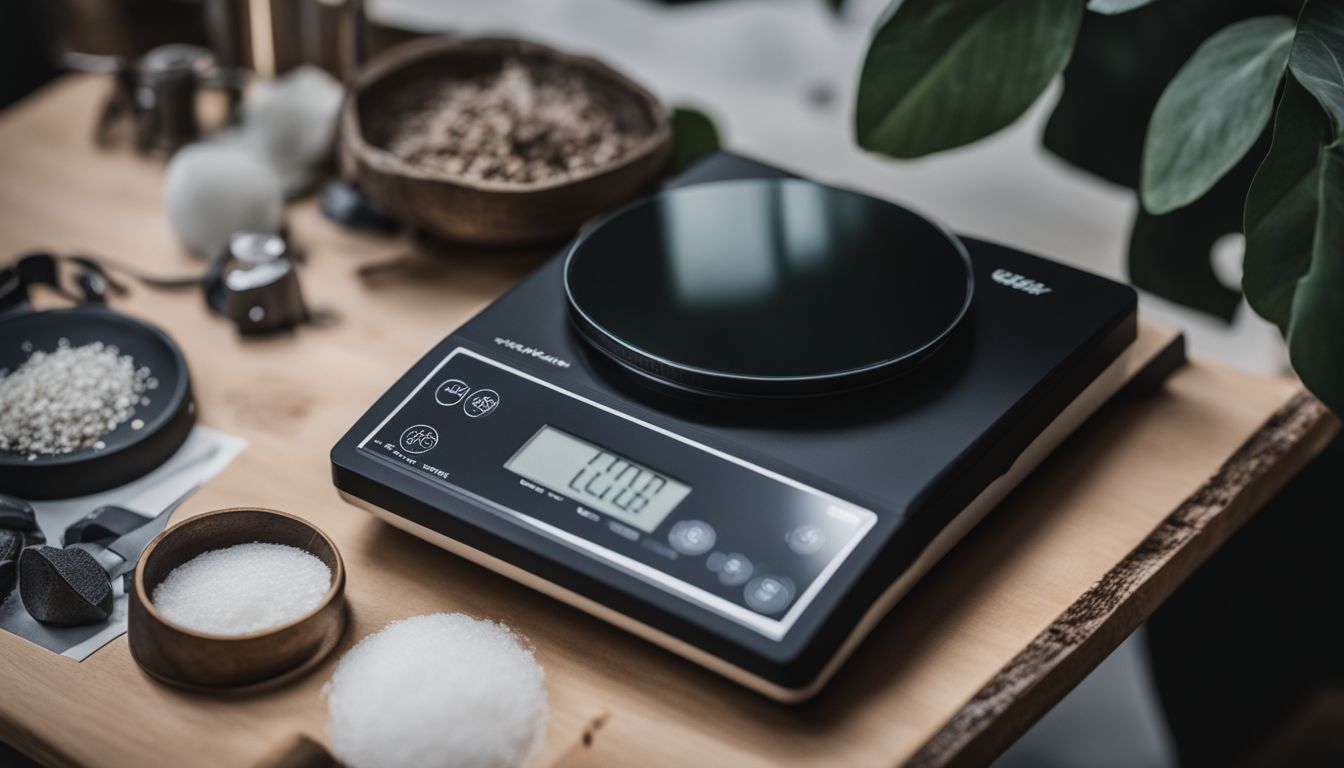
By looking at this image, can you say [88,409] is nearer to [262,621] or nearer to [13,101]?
[262,621]

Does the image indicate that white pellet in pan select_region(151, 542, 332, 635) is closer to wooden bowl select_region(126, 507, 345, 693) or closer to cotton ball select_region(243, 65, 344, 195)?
wooden bowl select_region(126, 507, 345, 693)

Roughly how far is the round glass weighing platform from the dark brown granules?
0.42 feet

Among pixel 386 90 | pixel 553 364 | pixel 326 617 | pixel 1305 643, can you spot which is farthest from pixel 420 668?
pixel 1305 643

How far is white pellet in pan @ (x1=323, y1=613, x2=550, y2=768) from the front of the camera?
57 centimetres

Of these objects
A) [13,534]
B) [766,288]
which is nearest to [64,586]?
[13,534]

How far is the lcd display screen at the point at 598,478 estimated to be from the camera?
0.65 m

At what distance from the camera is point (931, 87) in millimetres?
812

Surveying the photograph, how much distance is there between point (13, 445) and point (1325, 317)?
74 cm

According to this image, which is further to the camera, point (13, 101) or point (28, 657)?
point (13, 101)

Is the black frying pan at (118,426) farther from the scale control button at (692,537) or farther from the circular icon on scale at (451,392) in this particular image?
the scale control button at (692,537)

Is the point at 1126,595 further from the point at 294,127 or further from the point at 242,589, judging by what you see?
the point at 294,127

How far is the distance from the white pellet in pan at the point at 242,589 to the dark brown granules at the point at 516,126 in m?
0.36

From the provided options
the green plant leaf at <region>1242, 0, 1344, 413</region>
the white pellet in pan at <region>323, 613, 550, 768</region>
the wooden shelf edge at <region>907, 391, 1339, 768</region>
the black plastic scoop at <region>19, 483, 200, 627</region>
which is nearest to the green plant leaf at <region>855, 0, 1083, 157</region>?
the green plant leaf at <region>1242, 0, 1344, 413</region>

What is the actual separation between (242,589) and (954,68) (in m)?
0.54
